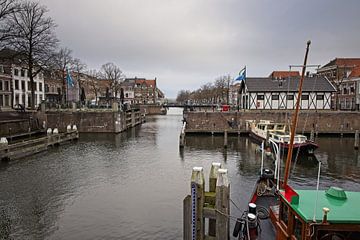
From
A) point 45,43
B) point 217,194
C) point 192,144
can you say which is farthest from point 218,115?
point 217,194

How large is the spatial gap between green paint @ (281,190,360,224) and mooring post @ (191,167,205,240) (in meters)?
2.42

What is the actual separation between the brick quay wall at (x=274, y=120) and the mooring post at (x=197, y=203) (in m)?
35.2

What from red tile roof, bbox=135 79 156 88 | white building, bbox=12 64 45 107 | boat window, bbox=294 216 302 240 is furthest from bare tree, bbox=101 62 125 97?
boat window, bbox=294 216 302 240

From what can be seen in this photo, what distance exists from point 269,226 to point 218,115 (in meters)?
36.6

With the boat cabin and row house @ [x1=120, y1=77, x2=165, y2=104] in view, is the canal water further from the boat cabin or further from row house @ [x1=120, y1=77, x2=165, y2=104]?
row house @ [x1=120, y1=77, x2=165, y2=104]

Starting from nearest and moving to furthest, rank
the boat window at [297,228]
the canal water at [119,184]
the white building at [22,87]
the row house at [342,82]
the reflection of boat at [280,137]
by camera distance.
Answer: the boat window at [297,228]
the canal water at [119,184]
the reflection of boat at [280,137]
the row house at [342,82]
the white building at [22,87]

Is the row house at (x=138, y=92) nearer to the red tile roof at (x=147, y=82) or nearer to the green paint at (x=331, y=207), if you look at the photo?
the red tile roof at (x=147, y=82)

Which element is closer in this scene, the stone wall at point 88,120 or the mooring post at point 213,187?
the mooring post at point 213,187

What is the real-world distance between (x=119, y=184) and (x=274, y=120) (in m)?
33.4

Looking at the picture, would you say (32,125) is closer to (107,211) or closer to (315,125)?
(107,211)

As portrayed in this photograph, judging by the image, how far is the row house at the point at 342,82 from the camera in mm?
60834

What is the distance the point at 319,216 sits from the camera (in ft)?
21.0

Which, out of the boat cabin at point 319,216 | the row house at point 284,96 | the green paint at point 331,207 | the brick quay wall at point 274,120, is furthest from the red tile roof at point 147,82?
the green paint at point 331,207

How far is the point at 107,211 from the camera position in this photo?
13695 millimetres
